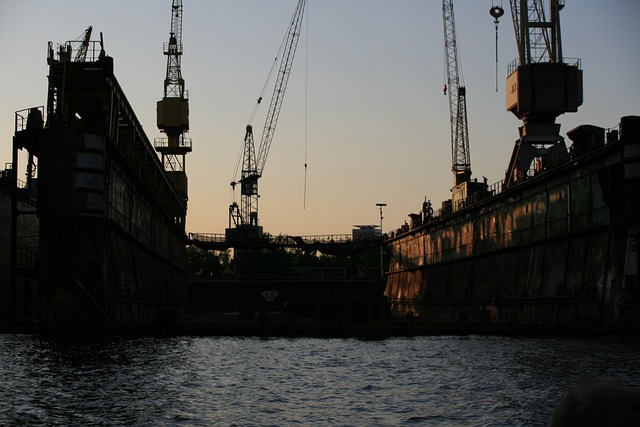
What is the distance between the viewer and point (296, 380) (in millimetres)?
29359

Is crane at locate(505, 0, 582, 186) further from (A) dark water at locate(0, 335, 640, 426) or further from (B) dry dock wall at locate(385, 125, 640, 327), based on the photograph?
(A) dark water at locate(0, 335, 640, 426)

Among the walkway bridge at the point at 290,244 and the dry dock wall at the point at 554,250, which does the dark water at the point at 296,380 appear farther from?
the walkway bridge at the point at 290,244

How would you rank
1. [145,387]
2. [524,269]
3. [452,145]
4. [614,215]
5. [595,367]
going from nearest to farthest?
[145,387] → [595,367] → [614,215] → [524,269] → [452,145]

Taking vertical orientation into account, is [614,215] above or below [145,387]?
above

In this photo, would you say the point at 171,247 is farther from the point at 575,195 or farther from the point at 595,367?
the point at 595,367

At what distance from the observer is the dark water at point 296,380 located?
21391mm

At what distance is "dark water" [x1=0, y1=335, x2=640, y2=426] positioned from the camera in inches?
842

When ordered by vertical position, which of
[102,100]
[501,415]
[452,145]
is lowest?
[501,415]

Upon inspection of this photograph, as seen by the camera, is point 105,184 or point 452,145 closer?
point 105,184

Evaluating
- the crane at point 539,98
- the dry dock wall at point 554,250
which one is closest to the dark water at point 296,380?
the dry dock wall at point 554,250

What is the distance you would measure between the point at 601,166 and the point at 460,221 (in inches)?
1264

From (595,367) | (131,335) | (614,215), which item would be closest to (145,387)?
(595,367)

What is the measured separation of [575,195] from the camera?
53.8 metres

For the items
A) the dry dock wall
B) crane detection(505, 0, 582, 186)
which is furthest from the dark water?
crane detection(505, 0, 582, 186)
